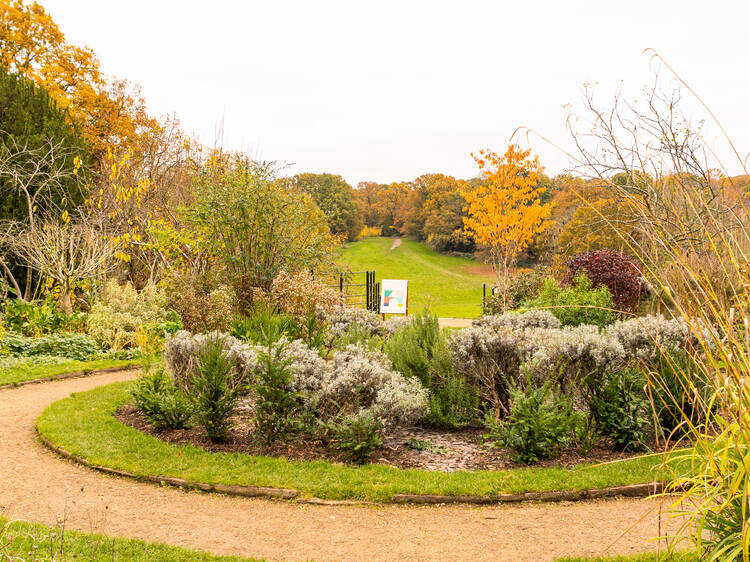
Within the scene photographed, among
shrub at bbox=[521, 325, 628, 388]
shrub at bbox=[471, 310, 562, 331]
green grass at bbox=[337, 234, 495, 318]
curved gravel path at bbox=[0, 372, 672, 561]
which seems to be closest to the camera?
curved gravel path at bbox=[0, 372, 672, 561]

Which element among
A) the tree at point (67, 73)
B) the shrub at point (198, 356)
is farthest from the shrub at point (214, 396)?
the tree at point (67, 73)

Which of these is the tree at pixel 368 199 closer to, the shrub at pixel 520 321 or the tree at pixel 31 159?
the tree at pixel 31 159

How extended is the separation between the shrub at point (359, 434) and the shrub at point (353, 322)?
3.23 m

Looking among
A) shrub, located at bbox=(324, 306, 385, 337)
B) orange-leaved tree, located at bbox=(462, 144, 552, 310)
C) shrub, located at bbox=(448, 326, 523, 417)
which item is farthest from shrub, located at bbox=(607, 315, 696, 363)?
orange-leaved tree, located at bbox=(462, 144, 552, 310)

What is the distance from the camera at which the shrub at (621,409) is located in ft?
16.9

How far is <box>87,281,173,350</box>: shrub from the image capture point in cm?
1015

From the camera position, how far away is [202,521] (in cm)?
395

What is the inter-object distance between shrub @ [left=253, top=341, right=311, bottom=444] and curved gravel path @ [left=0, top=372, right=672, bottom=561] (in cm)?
99

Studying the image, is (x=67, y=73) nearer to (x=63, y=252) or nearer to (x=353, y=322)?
(x=63, y=252)

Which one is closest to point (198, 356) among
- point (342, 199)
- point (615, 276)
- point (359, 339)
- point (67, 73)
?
point (359, 339)

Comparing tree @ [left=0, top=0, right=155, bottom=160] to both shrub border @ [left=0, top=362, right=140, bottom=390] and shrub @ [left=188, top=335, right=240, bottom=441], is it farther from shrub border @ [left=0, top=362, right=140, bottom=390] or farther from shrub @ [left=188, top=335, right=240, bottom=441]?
shrub @ [left=188, top=335, right=240, bottom=441]

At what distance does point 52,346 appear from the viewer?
9.61 meters

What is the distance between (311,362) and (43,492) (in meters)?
2.49

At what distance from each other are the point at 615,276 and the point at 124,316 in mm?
10189
